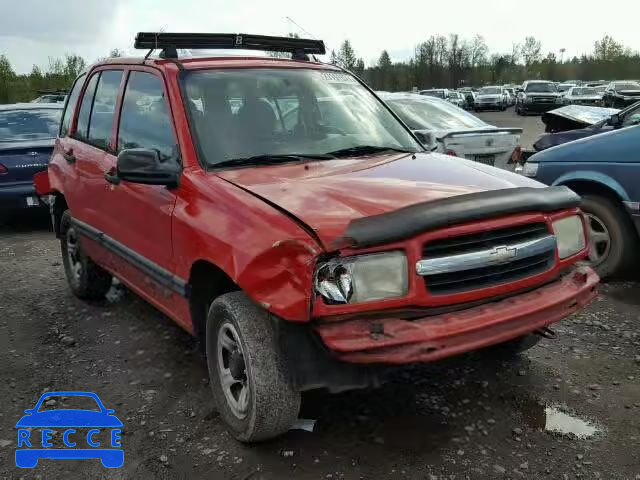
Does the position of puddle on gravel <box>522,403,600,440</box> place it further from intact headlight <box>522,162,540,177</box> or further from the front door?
intact headlight <box>522,162,540,177</box>

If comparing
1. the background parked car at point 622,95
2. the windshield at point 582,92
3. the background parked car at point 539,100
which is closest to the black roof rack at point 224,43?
the background parked car at point 622,95

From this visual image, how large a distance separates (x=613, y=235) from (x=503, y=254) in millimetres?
2981

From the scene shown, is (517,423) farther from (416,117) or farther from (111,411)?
(416,117)

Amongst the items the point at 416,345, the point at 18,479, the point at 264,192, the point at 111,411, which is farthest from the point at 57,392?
the point at 416,345

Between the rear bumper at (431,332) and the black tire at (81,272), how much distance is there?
3.07 metres

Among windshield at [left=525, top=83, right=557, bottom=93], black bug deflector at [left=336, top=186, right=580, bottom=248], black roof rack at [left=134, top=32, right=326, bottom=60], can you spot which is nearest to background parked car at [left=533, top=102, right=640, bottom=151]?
black roof rack at [left=134, top=32, right=326, bottom=60]

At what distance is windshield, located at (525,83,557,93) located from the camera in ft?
124

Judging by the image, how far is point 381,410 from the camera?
3350 mm

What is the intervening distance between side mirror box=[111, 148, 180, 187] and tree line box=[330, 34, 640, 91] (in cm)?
6401

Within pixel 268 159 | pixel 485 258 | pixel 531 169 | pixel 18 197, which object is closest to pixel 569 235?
pixel 485 258

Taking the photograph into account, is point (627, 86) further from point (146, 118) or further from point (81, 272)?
Answer: point (146, 118)

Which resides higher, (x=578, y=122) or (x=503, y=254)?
(x=578, y=122)

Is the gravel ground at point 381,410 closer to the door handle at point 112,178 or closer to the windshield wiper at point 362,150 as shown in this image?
the door handle at point 112,178

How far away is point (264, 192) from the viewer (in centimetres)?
294
